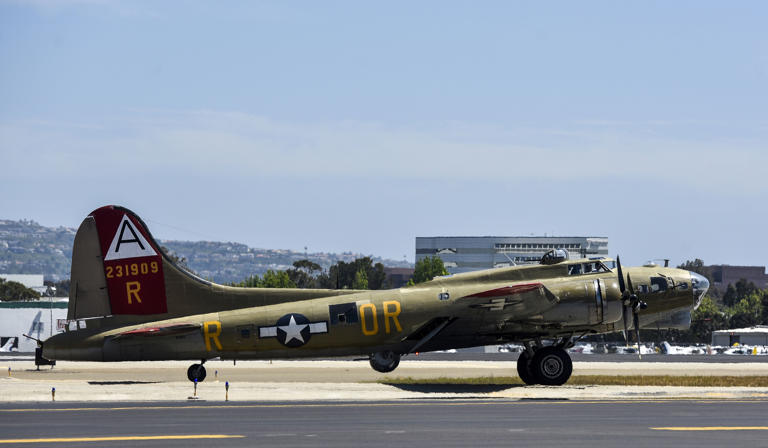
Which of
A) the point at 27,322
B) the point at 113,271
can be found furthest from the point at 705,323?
the point at 113,271

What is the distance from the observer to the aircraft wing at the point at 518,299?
1646 inches

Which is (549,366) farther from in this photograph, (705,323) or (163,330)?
(705,323)

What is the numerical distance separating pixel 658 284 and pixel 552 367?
18.7 feet

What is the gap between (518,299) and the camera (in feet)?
138

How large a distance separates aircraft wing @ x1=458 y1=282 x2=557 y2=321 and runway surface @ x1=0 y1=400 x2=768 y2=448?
5.32m

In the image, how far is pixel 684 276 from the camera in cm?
4450

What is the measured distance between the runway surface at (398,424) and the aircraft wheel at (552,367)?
564 centimetres

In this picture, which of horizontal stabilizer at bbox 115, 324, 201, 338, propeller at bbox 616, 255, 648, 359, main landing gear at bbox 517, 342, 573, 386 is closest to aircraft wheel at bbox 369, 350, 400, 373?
main landing gear at bbox 517, 342, 573, 386

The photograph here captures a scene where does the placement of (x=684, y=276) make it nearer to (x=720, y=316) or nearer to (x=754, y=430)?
(x=754, y=430)

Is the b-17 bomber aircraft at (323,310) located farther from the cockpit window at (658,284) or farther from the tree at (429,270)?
the tree at (429,270)

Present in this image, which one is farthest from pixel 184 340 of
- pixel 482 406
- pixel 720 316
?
pixel 720 316

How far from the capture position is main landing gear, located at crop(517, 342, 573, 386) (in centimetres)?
4341

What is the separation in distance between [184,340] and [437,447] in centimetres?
1890

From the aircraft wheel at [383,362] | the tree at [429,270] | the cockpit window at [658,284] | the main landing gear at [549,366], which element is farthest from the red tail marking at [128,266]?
the tree at [429,270]
